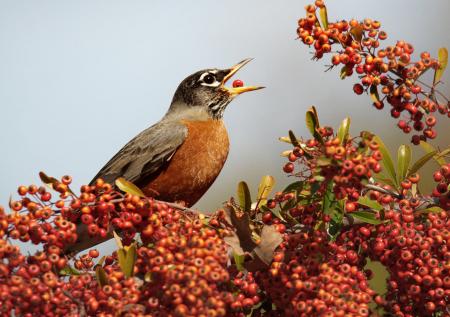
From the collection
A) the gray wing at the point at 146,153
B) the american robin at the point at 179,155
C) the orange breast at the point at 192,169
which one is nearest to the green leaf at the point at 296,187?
the american robin at the point at 179,155

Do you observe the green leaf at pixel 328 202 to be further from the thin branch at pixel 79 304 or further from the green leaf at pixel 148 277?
the thin branch at pixel 79 304

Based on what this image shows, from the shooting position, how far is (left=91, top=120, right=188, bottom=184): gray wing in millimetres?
6305

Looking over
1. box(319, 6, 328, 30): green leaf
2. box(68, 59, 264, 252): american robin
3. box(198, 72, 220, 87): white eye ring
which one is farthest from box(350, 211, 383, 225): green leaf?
box(198, 72, 220, 87): white eye ring

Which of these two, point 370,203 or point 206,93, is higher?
point 206,93

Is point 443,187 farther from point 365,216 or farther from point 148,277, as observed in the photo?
point 148,277

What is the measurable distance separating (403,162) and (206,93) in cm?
348

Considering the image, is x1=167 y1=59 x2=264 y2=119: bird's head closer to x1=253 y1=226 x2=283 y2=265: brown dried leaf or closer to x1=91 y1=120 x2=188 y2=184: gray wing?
x1=91 y1=120 x2=188 y2=184: gray wing

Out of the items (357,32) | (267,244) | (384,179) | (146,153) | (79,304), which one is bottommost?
(79,304)

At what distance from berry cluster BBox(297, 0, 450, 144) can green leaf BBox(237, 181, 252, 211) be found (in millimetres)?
831

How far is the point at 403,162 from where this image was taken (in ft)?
13.9

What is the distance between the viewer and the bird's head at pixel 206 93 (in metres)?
7.31

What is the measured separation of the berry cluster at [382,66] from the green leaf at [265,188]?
2.56 ft

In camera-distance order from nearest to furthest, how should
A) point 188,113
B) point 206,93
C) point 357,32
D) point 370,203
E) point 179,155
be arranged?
1. point 370,203
2. point 357,32
3. point 179,155
4. point 188,113
5. point 206,93

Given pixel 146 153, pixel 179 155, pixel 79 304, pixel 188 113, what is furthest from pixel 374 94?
pixel 188 113
